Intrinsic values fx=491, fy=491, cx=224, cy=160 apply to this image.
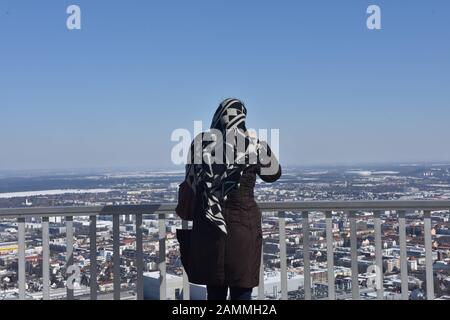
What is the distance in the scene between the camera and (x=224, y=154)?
108 inches

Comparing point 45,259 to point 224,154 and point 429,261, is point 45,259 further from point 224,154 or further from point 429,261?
point 429,261

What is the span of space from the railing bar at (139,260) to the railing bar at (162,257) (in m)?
0.14

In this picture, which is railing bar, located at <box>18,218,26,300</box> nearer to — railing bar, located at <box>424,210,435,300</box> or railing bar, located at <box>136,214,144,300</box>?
railing bar, located at <box>136,214,144,300</box>

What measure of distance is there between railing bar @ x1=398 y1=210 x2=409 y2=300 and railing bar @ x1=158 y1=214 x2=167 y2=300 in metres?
1.76

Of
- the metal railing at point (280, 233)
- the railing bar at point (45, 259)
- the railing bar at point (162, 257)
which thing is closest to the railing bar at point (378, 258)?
the metal railing at point (280, 233)

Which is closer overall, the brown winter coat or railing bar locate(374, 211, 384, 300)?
the brown winter coat

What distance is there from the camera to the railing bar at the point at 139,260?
12.1ft

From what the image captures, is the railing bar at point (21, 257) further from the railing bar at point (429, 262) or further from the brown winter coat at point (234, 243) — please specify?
the railing bar at point (429, 262)

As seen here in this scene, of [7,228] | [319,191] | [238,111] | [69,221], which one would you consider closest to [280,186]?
[319,191]

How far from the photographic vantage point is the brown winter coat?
8.97 feet

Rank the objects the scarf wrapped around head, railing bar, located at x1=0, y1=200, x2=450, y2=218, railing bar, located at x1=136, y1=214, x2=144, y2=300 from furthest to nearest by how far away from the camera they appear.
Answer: railing bar, located at x1=136, y1=214, x2=144, y2=300 < railing bar, located at x1=0, y1=200, x2=450, y2=218 < the scarf wrapped around head

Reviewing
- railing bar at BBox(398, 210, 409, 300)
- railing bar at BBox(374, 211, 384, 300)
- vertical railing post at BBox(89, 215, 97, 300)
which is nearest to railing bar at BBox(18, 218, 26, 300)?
vertical railing post at BBox(89, 215, 97, 300)
